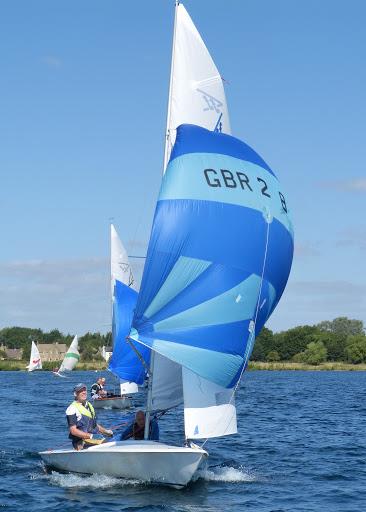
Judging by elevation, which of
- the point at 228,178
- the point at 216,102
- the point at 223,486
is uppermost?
the point at 216,102

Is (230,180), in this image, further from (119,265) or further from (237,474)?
(119,265)

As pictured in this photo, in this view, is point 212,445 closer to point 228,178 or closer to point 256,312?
point 256,312

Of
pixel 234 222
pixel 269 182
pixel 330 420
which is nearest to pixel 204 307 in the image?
A: pixel 234 222

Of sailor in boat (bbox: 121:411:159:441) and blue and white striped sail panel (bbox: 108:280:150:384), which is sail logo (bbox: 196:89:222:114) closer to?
sailor in boat (bbox: 121:411:159:441)

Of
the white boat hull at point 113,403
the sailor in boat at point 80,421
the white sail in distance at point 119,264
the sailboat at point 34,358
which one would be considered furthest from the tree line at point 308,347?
the sailor in boat at point 80,421

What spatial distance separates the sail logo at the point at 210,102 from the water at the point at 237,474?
929cm

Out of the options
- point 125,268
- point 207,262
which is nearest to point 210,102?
point 207,262

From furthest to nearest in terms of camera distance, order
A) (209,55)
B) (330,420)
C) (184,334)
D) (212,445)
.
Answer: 1. (330,420)
2. (212,445)
3. (209,55)
4. (184,334)

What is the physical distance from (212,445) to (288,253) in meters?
11.6

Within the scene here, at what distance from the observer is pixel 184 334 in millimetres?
20438

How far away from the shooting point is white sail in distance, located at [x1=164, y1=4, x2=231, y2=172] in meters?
23.0

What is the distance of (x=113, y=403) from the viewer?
48469 mm

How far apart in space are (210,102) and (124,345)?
2147 centimetres

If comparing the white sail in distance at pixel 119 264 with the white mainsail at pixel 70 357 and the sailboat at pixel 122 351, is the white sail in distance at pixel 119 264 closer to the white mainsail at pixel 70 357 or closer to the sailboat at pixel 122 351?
the sailboat at pixel 122 351
